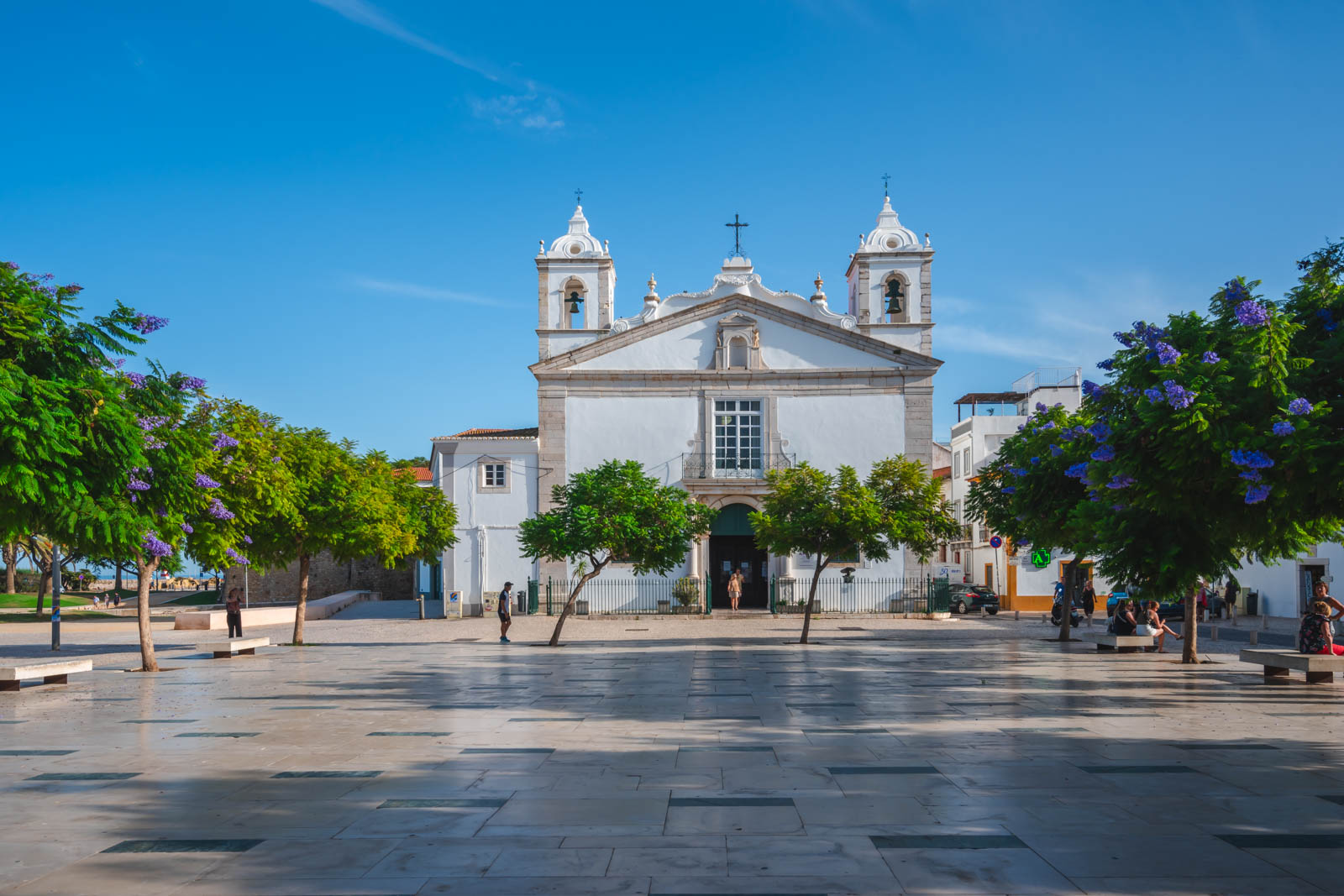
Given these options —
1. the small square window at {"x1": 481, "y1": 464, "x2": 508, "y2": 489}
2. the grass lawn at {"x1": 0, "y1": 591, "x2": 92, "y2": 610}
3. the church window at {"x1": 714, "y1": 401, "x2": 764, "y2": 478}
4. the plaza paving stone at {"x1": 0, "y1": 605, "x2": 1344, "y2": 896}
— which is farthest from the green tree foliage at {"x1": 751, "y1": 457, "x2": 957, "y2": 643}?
the grass lawn at {"x1": 0, "y1": 591, "x2": 92, "y2": 610}

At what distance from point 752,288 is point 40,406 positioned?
107 feet

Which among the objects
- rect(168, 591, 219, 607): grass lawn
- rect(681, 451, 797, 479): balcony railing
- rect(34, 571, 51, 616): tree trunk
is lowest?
rect(168, 591, 219, 607): grass lawn

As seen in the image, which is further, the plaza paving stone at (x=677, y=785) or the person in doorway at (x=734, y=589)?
the person in doorway at (x=734, y=589)

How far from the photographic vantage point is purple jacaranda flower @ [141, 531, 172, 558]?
1642cm

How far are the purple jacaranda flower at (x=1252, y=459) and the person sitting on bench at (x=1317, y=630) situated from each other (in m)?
6.05

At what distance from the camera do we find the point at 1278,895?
5.31m

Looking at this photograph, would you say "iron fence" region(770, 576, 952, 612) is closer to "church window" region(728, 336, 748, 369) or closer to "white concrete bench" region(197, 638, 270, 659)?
"church window" region(728, 336, 748, 369)

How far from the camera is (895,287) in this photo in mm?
42938

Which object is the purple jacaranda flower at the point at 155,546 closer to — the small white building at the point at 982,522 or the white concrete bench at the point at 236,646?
the white concrete bench at the point at 236,646

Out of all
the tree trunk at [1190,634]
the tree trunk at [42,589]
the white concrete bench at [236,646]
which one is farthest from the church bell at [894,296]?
the tree trunk at [42,589]

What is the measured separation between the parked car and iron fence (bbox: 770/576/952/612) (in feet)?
6.94

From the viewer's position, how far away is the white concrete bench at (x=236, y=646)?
72.4 ft

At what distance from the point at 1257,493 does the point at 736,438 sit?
100 ft

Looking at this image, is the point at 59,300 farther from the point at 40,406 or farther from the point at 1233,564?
the point at 1233,564
